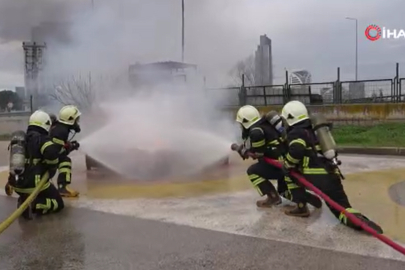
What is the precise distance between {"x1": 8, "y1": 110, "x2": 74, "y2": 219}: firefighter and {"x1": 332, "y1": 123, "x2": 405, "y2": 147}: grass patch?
8481 mm

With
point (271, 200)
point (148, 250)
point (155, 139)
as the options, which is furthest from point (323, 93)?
point (148, 250)

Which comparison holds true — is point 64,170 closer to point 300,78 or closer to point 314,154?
point 314,154

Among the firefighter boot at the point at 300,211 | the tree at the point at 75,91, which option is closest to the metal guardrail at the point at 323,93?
the tree at the point at 75,91

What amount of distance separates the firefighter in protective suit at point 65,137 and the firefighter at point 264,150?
7.09 ft

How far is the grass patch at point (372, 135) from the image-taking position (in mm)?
11872

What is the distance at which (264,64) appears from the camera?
23.7 metres

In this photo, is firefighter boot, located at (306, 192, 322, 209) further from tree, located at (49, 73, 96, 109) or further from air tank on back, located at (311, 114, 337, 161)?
tree, located at (49, 73, 96, 109)

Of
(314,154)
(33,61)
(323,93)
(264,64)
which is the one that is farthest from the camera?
(264,64)

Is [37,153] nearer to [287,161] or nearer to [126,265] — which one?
[126,265]

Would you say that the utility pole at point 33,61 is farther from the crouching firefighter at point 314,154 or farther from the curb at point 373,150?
the crouching firefighter at point 314,154

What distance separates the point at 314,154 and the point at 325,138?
21 cm

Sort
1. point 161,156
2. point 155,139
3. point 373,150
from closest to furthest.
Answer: point 161,156, point 155,139, point 373,150

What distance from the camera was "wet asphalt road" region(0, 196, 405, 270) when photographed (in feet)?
12.0

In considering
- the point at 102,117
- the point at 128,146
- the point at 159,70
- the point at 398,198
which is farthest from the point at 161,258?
the point at 159,70
